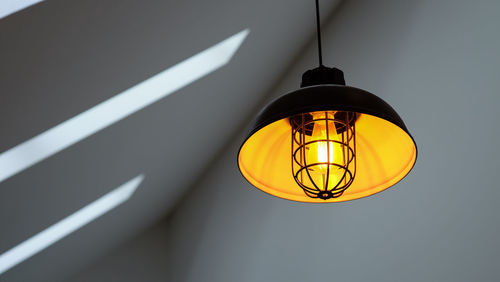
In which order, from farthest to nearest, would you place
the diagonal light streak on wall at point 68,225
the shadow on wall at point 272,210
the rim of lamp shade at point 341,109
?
the diagonal light streak on wall at point 68,225 < the shadow on wall at point 272,210 < the rim of lamp shade at point 341,109

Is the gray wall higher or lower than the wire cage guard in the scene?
higher

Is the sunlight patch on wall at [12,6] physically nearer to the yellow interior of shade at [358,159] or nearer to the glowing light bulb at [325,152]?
the yellow interior of shade at [358,159]

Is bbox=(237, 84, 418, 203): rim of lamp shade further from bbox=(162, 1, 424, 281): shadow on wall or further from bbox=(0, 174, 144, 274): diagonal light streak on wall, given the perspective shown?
bbox=(0, 174, 144, 274): diagonal light streak on wall

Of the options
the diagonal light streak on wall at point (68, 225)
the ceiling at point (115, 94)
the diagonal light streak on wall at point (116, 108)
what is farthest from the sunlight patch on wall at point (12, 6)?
the diagonal light streak on wall at point (68, 225)

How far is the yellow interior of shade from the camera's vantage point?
127 cm

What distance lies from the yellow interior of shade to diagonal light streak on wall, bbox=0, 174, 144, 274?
233 centimetres

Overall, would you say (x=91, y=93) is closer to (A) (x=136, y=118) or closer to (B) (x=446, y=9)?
(A) (x=136, y=118)

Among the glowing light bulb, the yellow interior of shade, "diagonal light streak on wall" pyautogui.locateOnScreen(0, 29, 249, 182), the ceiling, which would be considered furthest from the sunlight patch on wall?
the glowing light bulb

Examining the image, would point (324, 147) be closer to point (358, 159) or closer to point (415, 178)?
point (358, 159)

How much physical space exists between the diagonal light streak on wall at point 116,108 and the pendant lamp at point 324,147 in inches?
55.7

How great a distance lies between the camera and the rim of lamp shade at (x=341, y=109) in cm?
102

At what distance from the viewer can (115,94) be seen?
2.51 m

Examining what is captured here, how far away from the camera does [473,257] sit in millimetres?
1840

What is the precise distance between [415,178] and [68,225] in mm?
2388
